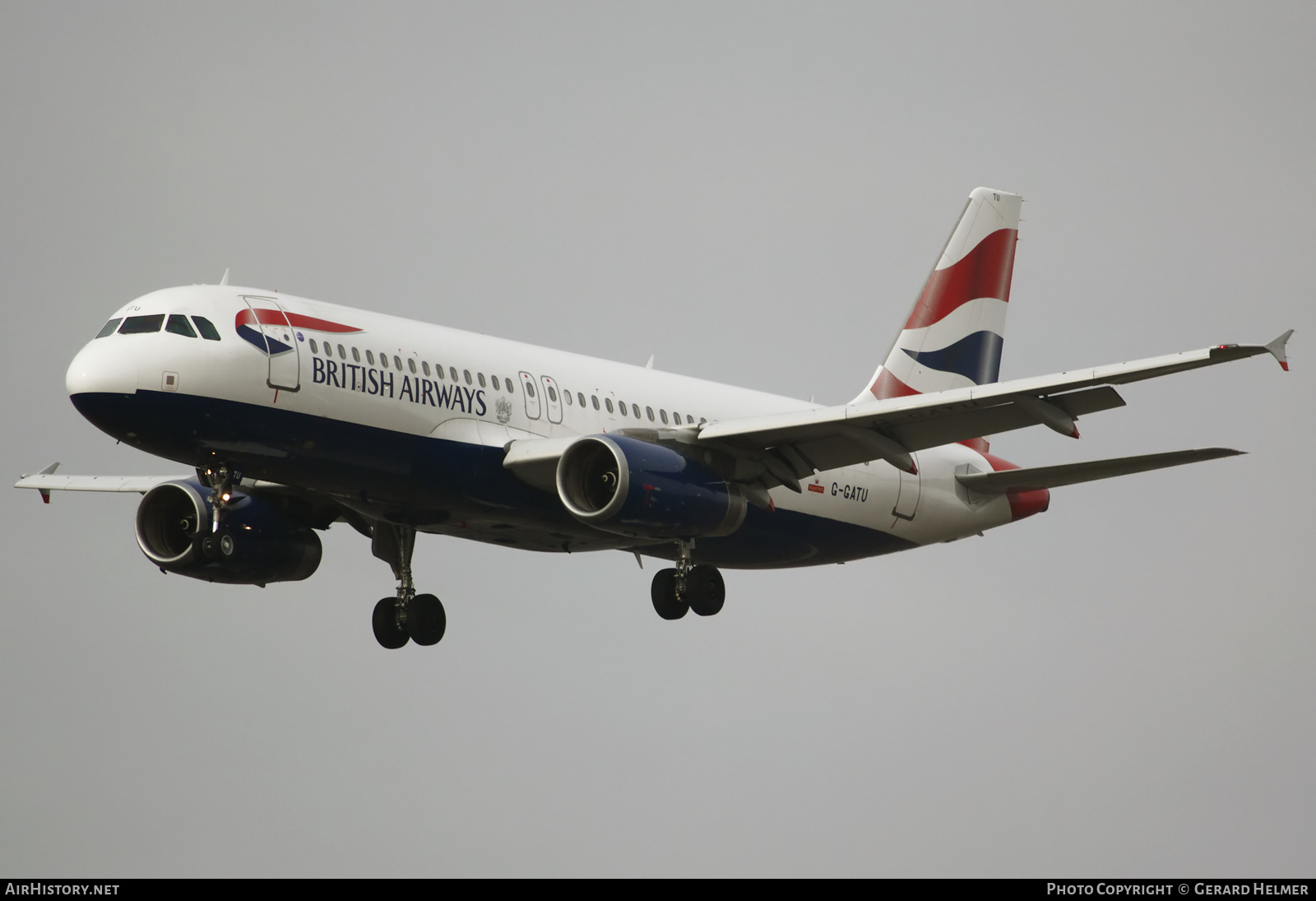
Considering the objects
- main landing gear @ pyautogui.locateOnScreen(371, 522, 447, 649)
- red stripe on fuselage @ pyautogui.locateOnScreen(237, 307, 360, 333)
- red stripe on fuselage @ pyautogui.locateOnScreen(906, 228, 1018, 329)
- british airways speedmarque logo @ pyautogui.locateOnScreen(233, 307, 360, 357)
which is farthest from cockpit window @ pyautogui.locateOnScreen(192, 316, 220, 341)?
red stripe on fuselage @ pyautogui.locateOnScreen(906, 228, 1018, 329)

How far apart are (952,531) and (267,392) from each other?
1824cm

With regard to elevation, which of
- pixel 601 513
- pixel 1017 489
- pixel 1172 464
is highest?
pixel 1017 489

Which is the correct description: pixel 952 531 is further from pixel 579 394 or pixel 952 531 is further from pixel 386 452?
pixel 386 452

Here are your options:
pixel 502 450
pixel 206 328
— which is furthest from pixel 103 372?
pixel 502 450

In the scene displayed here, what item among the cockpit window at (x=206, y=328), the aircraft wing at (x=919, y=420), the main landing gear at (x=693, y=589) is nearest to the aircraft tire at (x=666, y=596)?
the main landing gear at (x=693, y=589)

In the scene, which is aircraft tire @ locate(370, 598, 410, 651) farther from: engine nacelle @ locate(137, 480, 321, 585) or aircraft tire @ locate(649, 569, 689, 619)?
aircraft tire @ locate(649, 569, 689, 619)

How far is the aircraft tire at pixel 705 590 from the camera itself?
40.3 metres

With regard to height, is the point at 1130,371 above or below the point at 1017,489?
below

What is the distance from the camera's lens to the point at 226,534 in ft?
129

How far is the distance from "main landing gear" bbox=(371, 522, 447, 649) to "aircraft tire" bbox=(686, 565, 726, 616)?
A: 247 inches

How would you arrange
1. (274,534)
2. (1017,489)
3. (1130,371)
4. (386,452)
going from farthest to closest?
(1017,489) → (274,534) → (386,452) → (1130,371)

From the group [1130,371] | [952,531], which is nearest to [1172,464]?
[1130,371]

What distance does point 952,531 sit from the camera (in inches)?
1768

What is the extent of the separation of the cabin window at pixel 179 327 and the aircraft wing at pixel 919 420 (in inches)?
406
